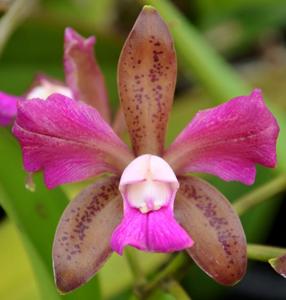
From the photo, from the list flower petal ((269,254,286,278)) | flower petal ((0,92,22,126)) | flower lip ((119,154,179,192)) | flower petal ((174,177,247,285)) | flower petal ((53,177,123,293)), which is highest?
flower petal ((0,92,22,126))

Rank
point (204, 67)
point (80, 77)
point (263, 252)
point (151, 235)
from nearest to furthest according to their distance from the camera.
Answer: point (151, 235), point (263, 252), point (80, 77), point (204, 67)

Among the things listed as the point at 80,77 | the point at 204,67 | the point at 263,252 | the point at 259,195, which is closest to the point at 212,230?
the point at 263,252

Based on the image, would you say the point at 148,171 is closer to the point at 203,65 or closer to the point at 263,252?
the point at 263,252

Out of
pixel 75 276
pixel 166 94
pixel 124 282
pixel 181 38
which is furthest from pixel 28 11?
pixel 75 276

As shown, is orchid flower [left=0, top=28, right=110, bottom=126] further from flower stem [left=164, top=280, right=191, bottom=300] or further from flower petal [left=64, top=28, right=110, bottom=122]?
flower stem [left=164, top=280, right=191, bottom=300]

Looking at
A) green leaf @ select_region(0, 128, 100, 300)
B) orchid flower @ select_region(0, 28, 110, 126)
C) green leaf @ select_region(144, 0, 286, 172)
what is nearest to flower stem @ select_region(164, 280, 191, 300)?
green leaf @ select_region(0, 128, 100, 300)
